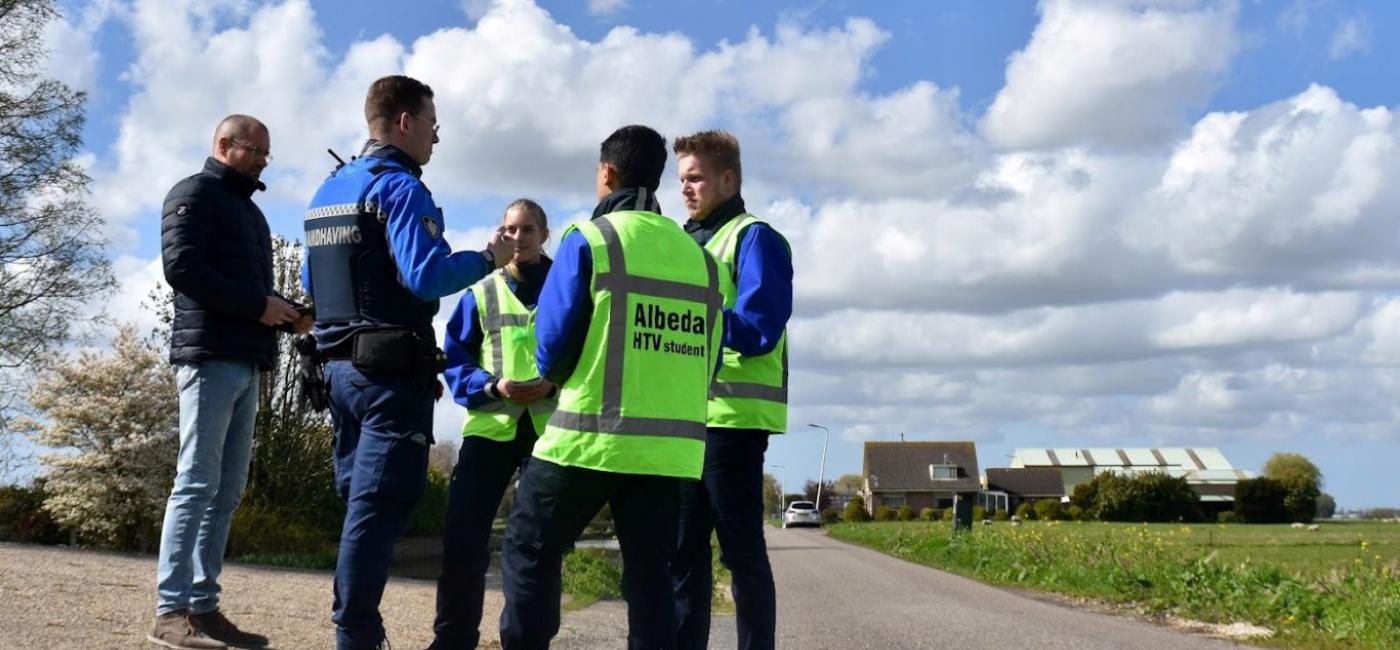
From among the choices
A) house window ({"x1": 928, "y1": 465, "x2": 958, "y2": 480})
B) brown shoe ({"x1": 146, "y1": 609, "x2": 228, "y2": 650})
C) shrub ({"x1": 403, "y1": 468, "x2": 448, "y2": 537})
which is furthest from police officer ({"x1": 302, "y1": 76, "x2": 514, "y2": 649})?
house window ({"x1": 928, "y1": 465, "x2": 958, "y2": 480})

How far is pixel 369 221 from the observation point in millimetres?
4469

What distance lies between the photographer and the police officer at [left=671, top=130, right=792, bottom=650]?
4824mm

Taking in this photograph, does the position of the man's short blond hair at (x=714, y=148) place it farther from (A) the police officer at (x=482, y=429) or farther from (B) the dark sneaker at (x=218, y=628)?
(B) the dark sneaker at (x=218, y=628)

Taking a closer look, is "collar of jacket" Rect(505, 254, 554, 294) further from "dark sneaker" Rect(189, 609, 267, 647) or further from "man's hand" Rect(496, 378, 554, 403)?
"dark sneaker" Rect(189, 609, 267, 647)

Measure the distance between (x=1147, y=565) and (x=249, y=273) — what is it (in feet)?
36.8

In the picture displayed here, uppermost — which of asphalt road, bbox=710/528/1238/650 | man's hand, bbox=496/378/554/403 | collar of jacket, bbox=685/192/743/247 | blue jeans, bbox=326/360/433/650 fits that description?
collar of jacket, bbox=685/192/743/247

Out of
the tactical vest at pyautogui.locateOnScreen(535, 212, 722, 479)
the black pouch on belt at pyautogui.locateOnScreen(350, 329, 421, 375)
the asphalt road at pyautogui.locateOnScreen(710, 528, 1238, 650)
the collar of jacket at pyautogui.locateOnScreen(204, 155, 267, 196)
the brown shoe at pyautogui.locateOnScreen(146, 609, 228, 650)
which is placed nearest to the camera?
the tactical vest at pyautogui.locateOnScreen(535, 212, 722, 479)

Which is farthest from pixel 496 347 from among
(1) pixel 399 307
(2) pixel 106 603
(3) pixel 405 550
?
(3) pixel 405 550

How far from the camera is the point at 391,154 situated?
4676 mm

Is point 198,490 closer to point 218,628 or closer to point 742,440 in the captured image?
point 218,628

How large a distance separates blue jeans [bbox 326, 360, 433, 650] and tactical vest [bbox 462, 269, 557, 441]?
0.77 metres

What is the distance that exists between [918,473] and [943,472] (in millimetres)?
2131

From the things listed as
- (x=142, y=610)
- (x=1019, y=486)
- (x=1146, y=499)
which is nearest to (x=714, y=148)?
(x=142, y=610)

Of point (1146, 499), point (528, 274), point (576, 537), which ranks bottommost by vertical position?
point (576, 537)
